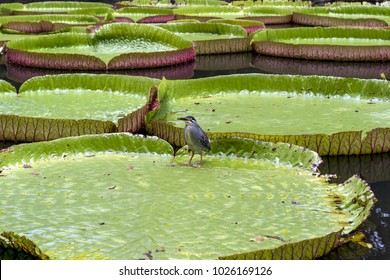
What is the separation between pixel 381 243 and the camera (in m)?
2.52

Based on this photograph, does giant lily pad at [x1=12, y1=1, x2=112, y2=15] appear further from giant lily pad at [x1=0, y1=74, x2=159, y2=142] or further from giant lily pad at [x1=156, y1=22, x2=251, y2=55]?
giant lily pad at [x1=0, y1=74, x2=159, y2=142]

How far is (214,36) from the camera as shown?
812 centimetres

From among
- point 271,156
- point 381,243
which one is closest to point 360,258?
point 381,243

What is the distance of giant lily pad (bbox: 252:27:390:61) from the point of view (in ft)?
22.0

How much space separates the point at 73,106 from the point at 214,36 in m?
3.96

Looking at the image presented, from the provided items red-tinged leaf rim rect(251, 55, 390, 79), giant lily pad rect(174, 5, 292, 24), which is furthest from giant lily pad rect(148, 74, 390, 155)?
giant lily pad rect(174, 5, 292, 24)

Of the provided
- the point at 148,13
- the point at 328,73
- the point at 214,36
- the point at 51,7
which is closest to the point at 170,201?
the point at 328,73

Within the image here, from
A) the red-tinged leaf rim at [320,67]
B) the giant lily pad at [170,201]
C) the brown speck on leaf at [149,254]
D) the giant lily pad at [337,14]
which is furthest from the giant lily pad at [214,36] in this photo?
the brown speck on leaf at [149,254]

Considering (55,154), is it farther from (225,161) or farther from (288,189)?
(288,189)

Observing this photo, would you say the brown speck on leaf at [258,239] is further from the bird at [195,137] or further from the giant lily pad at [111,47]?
the giant lily pad at [111,47]

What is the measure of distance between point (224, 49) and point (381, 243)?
487 centimetres

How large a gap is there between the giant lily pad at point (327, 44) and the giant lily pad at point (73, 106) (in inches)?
98.8

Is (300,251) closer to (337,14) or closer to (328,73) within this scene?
(328,73)
